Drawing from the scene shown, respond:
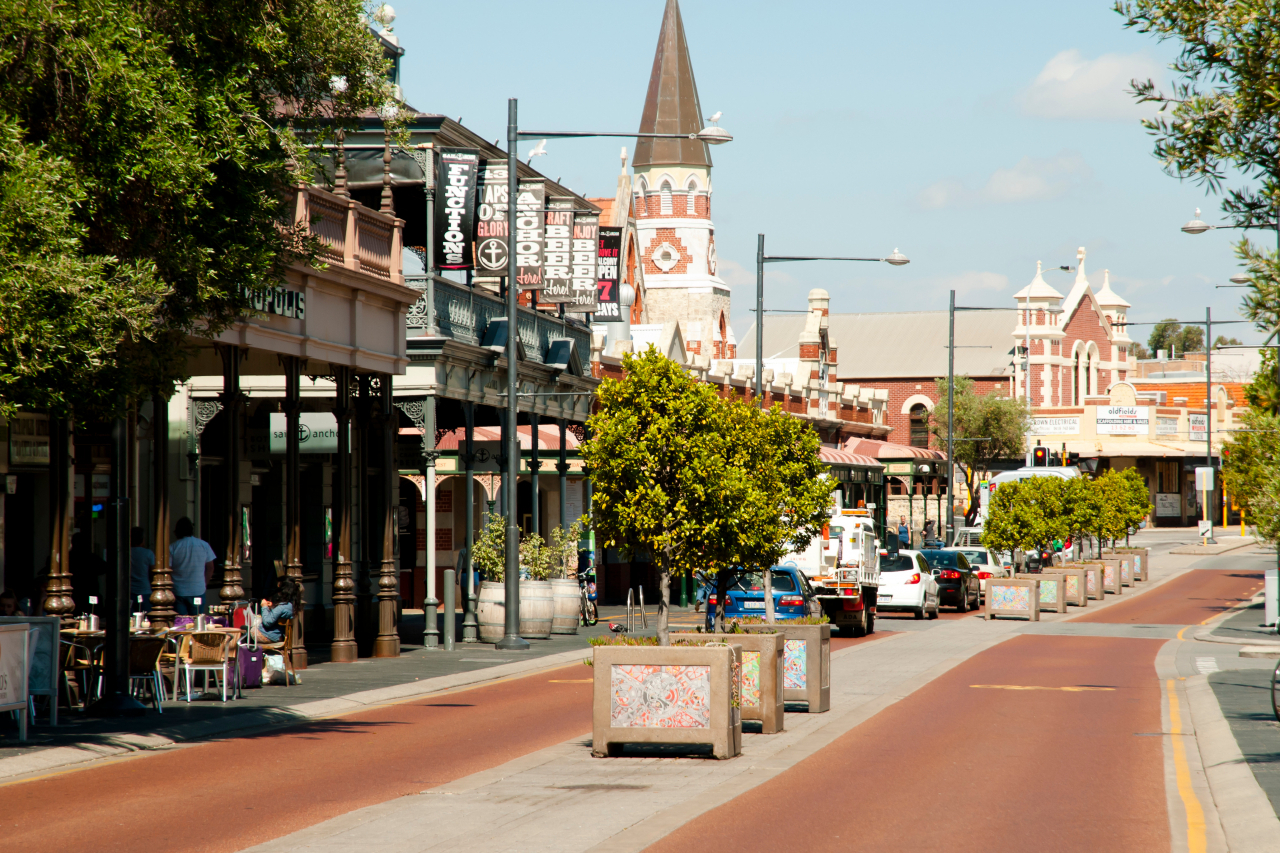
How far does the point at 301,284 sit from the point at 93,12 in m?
7.52

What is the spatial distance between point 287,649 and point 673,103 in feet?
229

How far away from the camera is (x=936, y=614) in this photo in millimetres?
34656

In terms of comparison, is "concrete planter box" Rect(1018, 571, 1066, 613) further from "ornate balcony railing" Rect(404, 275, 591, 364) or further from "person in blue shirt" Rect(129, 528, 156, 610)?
"person in blue shirt" Rect(129, 528, 156, 610)

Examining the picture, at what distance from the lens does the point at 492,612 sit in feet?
78.1

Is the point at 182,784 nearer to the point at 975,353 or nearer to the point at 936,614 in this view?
the point at 936,614

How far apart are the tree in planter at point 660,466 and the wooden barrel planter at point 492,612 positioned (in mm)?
8330

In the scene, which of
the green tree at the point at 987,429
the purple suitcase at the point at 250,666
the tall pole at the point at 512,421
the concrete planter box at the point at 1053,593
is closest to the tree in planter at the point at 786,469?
the tall pole at the point at 512,421

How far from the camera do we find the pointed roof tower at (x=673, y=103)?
83.6 metres

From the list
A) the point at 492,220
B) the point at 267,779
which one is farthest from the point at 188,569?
the point at 492,220

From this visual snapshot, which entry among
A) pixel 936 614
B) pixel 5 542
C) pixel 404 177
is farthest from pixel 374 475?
pixel 936 614

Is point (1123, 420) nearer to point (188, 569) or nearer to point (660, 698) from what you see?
point (188, 569)

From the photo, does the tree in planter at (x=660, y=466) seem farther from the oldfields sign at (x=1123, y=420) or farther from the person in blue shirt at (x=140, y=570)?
the oldfields sign at (x=1123, y=420)

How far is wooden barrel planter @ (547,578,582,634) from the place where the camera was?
85.0 ft

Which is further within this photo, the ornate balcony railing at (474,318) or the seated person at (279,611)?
the ornate balcony railing at (474,318)
